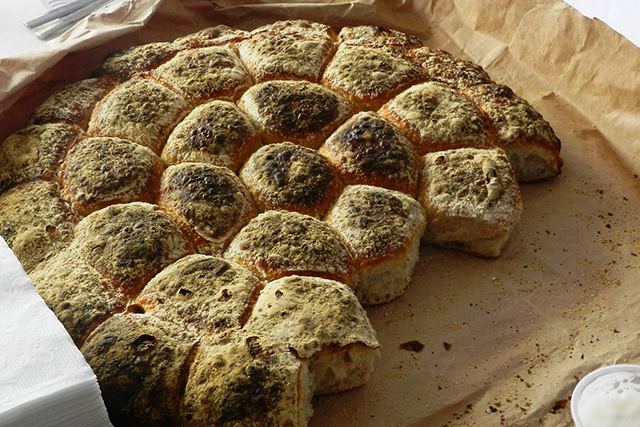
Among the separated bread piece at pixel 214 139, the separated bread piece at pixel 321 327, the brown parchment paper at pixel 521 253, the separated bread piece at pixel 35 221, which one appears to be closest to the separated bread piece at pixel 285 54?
the separated bread piece at pixel 214 139

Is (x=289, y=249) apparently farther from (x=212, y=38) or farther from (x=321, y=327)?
(x=212, y=38)

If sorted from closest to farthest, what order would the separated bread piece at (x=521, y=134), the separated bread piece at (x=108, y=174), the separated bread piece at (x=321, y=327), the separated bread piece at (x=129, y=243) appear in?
the separated bread piece at (x=321, y=327)
the separated bread piece at (x=129, y=243)
the separated bread piece at (x=108, y=174)
the separated bread piece at (x=521, y=134)

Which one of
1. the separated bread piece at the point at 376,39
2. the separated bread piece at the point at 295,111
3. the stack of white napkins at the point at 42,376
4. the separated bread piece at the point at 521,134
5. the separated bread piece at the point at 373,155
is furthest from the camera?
the separated bread piece at the point at 376,39

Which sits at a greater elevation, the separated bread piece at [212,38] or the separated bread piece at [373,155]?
the separated bread piece at [212,38]

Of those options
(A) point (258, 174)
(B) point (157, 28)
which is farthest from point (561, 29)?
(B) point (157, 28)

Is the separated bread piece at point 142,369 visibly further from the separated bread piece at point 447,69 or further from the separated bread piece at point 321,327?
the separated bread piece at point 447,69

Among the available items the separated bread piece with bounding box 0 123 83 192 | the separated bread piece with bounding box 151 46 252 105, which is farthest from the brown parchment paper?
the separated bread piece with bounding box 151 46 252 105

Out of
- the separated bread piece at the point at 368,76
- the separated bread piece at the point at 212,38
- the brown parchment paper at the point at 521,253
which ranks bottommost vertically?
the brown parchment paper at the point at 521,253
